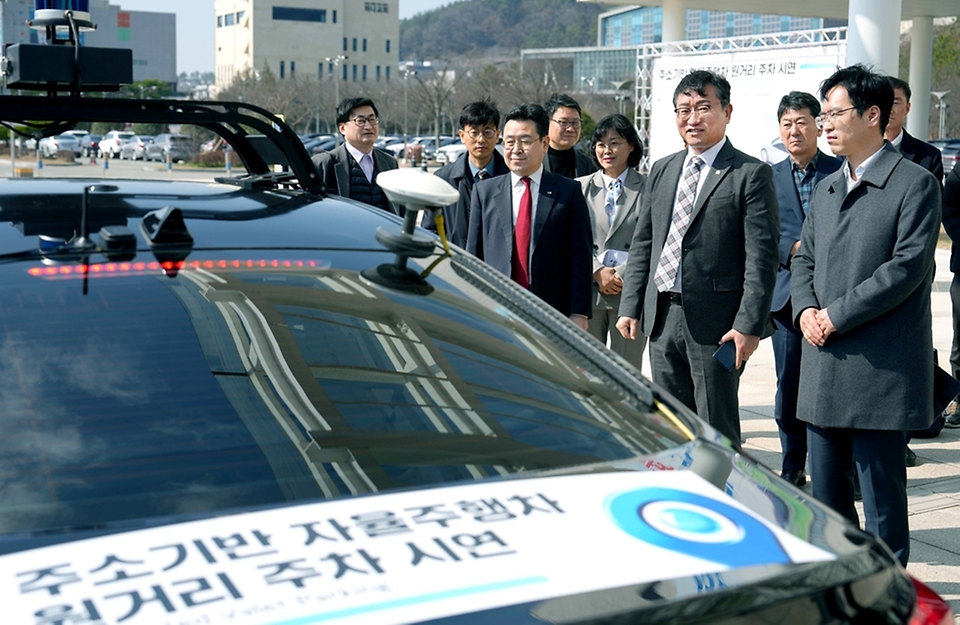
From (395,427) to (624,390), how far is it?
527 mm

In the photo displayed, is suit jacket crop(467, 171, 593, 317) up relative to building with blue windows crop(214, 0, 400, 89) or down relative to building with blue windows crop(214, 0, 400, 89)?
down

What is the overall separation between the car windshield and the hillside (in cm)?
15911

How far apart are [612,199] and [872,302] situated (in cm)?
243

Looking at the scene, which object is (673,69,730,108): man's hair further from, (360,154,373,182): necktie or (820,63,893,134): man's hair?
(360,154,373,182): necktie

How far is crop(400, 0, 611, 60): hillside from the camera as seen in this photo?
163375 millimetres

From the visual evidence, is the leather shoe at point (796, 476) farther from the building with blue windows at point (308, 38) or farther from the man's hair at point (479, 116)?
the building with blue windows at point (308, 38)

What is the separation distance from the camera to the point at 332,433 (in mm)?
2021

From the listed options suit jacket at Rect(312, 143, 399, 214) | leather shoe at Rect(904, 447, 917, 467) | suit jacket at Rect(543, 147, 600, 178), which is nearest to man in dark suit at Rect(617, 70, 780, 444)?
leather shoe at Rect(904, 447, 917, 467)

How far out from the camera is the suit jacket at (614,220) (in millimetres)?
5805

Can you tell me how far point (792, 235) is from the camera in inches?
220

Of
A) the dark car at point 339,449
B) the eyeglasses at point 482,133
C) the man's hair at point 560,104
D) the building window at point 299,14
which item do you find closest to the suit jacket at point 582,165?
the man's hair at point 560,104

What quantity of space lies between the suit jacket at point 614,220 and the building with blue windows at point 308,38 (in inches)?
4047

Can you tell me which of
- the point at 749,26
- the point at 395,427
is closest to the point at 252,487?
the point at 395,427

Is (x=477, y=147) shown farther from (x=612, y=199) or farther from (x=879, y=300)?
(x=879, y=300)
